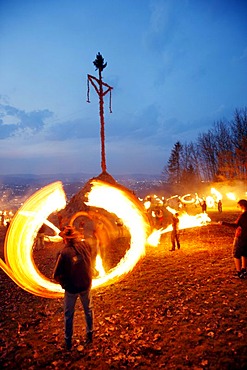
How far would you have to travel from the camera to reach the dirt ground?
5348 mm

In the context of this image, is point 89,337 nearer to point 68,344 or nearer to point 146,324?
point 68,344

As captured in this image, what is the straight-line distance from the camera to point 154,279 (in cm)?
994

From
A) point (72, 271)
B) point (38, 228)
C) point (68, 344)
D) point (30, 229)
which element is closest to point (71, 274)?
point (72, 271)

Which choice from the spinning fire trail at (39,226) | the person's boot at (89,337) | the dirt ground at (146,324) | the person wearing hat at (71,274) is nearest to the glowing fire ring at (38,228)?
the spinning fire trail at (39,226)

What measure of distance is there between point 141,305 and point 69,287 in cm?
295

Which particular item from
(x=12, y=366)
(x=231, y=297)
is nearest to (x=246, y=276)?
(x=231, y=297)

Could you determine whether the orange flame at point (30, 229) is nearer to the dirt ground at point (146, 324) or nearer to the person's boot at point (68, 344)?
the dirt ground at point (146, 324)

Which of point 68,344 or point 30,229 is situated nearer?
point 68,344

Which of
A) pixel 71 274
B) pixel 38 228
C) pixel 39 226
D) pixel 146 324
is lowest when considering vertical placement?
pixel 146 324

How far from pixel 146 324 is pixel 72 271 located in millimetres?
2427

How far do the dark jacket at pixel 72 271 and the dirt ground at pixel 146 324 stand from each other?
4.50ft

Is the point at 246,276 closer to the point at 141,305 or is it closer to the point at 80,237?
the point at 141,305

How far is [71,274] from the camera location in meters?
5.66

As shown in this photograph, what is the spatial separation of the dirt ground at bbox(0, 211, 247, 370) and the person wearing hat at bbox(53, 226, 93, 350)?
0.79 meters
